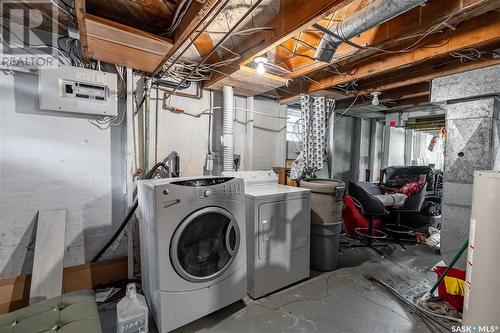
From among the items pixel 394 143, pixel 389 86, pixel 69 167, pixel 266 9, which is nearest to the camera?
pixel 266 9

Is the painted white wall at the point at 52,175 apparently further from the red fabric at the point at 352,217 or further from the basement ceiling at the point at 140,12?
the red fabric at the point at 352,217

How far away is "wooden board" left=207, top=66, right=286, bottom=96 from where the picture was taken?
2376 mm

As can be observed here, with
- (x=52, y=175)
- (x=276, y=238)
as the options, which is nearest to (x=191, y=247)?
(x=276, y=238)

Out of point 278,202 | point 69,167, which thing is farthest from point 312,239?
point 69,167

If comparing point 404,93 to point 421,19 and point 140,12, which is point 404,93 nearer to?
point 421,19

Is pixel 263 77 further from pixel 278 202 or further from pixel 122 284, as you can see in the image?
Answer: pixel 122 284

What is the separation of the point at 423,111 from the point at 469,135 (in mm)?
2595

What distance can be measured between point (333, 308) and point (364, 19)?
87.7 inches

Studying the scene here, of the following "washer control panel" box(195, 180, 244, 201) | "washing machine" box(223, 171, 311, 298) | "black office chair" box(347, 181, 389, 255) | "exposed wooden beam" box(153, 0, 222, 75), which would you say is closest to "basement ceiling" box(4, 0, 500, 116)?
"exposed wooden beam" box(153, 0, 222, 75)

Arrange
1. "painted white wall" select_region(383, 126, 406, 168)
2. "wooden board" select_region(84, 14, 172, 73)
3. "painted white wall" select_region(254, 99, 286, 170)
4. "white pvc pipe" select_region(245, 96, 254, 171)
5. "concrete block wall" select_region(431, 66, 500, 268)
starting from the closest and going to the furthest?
"wooden board" select_region(84, 14, 172, 73)
"concrete block wall" select_region(431, 66, 500, 268)
"white pvc pipe" select_region(245, 96, 254, 171)
"painted white wall" select_region(254, 99, 286, 170)
"painted white wall" select_region(383, 126, 406, 168)

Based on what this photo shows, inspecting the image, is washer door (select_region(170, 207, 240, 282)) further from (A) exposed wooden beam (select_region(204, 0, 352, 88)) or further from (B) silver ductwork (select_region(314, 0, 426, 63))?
(B) silver ductwork (select_region(314, 0, 426, 63))

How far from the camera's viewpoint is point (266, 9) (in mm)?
1727

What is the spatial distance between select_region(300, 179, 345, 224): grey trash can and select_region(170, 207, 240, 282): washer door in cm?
111

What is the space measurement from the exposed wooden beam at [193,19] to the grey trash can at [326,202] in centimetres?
192
